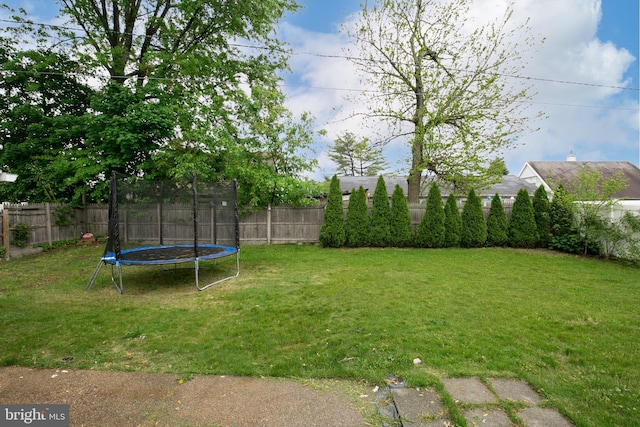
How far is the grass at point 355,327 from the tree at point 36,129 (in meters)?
4.76

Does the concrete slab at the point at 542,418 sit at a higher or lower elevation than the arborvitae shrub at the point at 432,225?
lower

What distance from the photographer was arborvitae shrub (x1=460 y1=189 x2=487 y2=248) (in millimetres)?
9305

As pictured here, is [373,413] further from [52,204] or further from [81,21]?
[81,21]

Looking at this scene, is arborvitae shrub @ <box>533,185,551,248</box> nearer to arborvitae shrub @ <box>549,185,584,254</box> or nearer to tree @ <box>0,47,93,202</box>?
arborvitae shrub @ <box>549,185,584,254</box>

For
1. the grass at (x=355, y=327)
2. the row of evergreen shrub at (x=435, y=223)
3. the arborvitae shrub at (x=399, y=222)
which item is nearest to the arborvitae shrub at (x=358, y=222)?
the row of evergreen shrub at (x=435, y=223)

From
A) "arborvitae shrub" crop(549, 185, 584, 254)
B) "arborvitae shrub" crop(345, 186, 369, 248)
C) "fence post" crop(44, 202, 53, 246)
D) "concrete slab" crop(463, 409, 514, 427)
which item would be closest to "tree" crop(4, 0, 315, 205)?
"fence post" crop(44, 202, 53, 246)

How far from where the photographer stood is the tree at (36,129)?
30.8 ft

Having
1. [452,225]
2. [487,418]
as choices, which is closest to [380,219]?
[452,225]

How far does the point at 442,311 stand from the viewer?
11.8 feet

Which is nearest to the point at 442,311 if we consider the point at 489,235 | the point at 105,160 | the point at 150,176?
the point at 489,235

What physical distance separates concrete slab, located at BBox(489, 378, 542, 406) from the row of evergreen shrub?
7.16 m

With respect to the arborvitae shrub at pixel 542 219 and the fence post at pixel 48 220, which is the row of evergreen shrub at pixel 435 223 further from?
the fence post at pixel 48 220

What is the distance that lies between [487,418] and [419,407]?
0.37 meters

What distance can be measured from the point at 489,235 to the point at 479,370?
8.28 meters
